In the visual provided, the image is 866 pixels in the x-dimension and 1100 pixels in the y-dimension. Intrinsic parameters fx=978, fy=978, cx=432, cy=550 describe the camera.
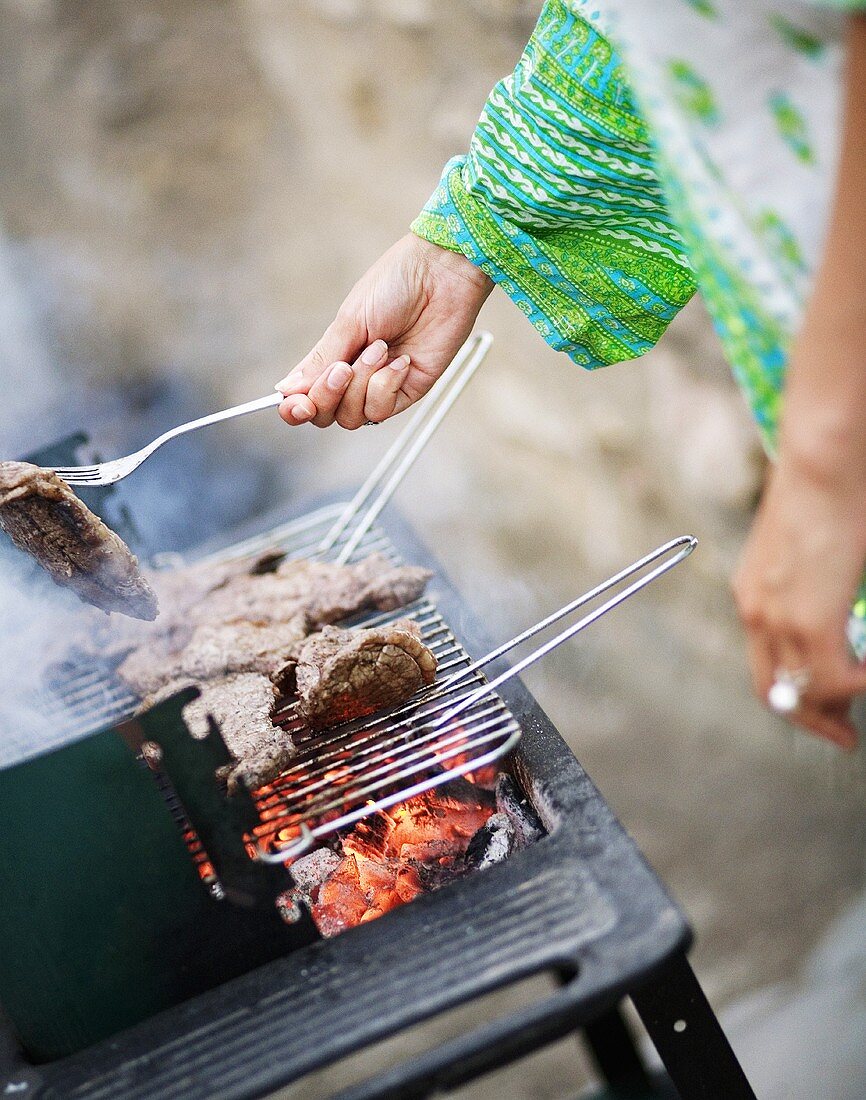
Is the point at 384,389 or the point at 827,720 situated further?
the point at 384,389

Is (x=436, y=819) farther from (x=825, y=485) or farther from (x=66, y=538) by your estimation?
(x=825, y=485)

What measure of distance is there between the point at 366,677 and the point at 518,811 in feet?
1.21

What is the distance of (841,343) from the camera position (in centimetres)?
99

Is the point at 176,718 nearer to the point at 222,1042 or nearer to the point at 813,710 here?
the point at 222,1042

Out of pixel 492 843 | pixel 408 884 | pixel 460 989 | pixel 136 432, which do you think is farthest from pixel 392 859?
pixel 136 432

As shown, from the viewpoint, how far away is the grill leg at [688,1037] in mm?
1504

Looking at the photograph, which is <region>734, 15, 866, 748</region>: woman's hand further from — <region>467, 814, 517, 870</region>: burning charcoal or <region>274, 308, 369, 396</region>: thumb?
<region>274, 308, 369, 396</region>: thumb

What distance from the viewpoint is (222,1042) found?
1361 millimetres

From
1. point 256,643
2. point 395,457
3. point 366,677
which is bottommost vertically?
point 256,643

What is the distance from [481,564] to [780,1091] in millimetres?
2071

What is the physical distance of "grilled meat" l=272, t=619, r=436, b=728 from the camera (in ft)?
5.59

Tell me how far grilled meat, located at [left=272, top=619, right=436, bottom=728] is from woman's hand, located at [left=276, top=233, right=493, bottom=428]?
0.49m

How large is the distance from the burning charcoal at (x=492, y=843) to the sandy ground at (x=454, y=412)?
4.59ft

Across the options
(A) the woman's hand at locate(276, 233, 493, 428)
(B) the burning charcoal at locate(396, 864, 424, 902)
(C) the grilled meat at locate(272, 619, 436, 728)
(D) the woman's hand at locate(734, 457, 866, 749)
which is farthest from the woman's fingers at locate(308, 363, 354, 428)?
(D) the woman's hand at locate(734, 457, 866, 749)
